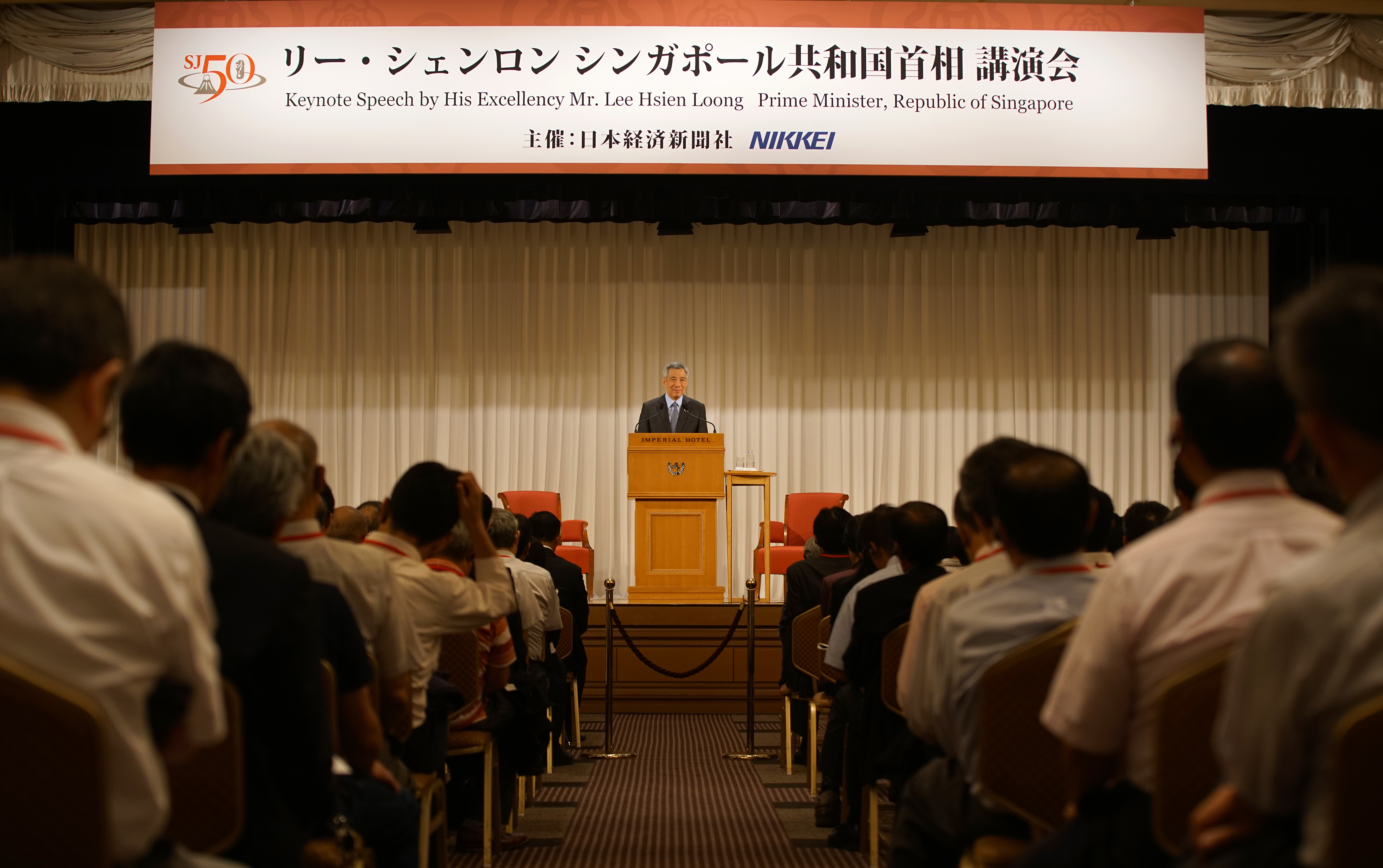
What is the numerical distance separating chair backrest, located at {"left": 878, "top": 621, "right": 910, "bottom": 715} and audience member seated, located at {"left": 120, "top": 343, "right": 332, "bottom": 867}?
1805 mm

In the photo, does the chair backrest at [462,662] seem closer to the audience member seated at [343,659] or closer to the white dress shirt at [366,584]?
the white dress shirt at [366,584]

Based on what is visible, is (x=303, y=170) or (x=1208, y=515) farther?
(x=303, y=170)

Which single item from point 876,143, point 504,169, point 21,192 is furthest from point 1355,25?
point 21,192

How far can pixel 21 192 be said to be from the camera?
352 inches

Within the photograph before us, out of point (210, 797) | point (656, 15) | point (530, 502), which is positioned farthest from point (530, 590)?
point (530, 502)

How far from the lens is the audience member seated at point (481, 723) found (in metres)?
3.59

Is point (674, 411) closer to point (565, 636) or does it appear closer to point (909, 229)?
point (909, 229)

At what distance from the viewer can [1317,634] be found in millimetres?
1170

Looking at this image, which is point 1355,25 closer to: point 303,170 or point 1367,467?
point 303,170

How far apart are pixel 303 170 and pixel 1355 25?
23.2 ft

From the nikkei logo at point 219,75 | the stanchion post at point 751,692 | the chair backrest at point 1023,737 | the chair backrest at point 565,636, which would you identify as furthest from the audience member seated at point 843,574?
the nikkei logo at point 219,75

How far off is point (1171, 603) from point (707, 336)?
9590mm

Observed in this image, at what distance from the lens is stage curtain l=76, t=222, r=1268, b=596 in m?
11.0

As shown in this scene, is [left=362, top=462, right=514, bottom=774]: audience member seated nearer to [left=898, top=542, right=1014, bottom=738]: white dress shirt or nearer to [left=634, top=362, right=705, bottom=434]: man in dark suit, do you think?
A: [left=898, top=542, right=1014, bottom=738]: white dress shirt
